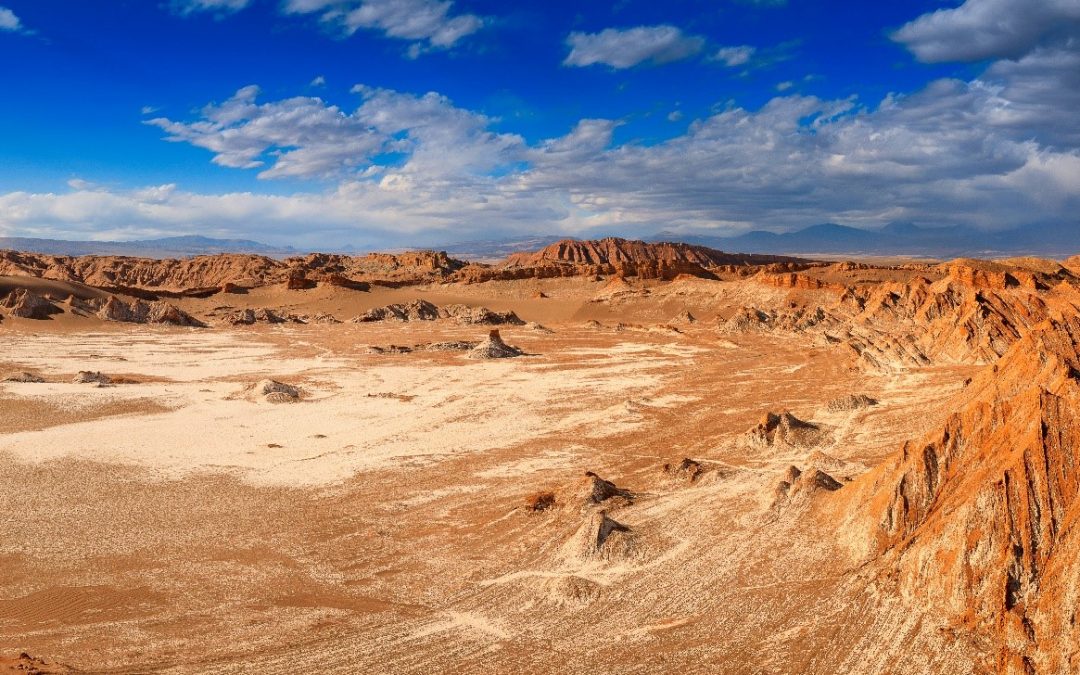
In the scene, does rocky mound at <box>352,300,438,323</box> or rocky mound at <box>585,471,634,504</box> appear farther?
rocky mound at <box>352,300,438,323</box>

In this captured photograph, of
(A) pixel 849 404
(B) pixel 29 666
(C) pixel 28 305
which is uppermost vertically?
(C) pixel 28 305

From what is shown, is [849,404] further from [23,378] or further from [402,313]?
[402,313]

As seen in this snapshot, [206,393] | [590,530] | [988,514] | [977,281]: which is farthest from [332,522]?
[977,281]

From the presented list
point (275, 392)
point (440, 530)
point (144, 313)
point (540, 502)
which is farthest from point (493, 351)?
point (144, 313)

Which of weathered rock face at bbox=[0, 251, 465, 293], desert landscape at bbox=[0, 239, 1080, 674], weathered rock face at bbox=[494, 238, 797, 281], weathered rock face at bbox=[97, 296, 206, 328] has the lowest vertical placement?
desert landscape at bbox=[0, 239, 1080, 674]

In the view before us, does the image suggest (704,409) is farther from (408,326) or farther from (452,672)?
(408,326)

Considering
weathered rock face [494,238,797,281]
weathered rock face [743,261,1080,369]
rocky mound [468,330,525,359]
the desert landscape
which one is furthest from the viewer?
weathered rock face [494,238,797,281]

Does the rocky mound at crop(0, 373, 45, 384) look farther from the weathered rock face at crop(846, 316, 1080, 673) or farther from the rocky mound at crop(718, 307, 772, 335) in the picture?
the rocky mound at crop(718, 307, 772, 335)

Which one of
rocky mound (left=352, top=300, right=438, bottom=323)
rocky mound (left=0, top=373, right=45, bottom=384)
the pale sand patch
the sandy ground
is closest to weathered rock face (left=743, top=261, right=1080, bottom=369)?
the sandy ground

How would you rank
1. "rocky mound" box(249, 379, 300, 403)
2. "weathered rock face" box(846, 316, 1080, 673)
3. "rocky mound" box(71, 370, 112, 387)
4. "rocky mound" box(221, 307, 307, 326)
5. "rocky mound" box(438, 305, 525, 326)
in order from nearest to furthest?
"weathered rock face" box(846, 316, 1080, 673) < "rocky mound" box(249, 379, 300, 403) < "rocky mound" box(71, 370, 112, 387) < "rocky mound" box(438, 305, 525, 326) < "rocky mound" box(221, 307, 307, 326)
